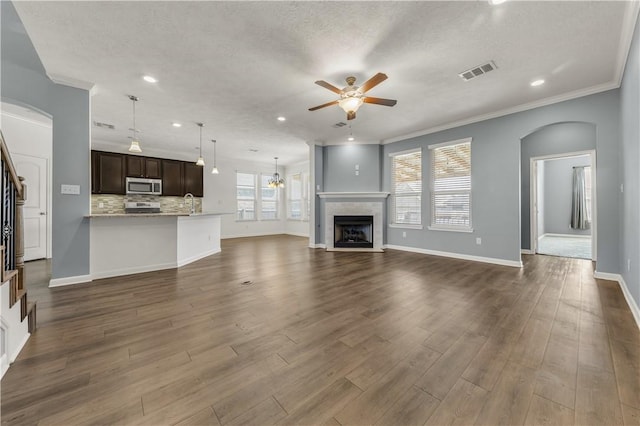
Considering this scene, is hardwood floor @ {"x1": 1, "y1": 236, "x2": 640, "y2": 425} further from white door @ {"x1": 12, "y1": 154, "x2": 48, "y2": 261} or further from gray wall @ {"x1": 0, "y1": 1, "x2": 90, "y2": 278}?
white door @ {"x1": 12, "y1": 154, "x2": 48, "y2": 261}

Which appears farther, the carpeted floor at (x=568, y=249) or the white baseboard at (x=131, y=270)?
the carpeted floor at (x=568, y=249)

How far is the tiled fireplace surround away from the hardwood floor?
2.93 metres

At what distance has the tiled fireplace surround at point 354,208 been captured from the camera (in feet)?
20.9

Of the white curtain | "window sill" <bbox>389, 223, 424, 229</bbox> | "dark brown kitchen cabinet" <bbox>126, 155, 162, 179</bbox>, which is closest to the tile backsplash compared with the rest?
"dark brown kitchen cabinet" <bbox>126, 155, 162, 179</bbox>

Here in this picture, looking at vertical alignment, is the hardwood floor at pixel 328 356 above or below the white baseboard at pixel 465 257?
below

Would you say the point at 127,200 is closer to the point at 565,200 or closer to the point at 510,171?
the point at 510,171

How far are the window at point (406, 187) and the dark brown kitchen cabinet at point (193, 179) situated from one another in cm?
614

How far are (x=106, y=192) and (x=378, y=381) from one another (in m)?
8.14

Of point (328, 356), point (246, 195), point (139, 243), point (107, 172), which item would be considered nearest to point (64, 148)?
point (139, 243)

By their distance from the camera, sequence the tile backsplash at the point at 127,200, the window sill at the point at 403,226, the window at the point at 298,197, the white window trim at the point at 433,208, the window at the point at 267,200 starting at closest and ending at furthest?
the white window trim at the point at 433,208
the window sill at the point at 403,226
the tile backsplash at the point at 127,200
the window at the point at 298,197
the window at the point at 267,200

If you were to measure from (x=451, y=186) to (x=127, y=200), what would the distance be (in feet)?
28.5

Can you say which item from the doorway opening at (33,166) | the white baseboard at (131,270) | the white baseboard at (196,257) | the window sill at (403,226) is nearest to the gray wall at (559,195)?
the window sill at (403,226)

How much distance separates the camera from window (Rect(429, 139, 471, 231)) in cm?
525

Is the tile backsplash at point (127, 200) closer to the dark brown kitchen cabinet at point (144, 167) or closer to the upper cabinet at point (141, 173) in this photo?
the upper cabinet at point (141, 173)
